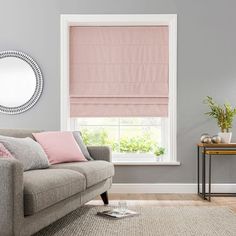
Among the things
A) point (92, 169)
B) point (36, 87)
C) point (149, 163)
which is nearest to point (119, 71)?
point (36, 87)

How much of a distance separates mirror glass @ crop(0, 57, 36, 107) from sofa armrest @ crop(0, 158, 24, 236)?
126 inches

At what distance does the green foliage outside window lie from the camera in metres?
6.14

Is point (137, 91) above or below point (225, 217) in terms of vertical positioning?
above

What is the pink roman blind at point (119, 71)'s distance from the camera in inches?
236

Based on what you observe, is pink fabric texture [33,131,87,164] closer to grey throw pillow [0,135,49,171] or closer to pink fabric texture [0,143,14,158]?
grey throw pillow [0,135,49,171]

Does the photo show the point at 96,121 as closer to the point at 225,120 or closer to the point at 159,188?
the point at 159,188

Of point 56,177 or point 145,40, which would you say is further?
point 145,40

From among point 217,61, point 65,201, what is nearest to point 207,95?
point 217,61

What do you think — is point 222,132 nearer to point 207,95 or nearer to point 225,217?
point 207,95

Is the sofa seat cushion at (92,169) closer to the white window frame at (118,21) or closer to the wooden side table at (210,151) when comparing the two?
the wooden side table at (210,151)

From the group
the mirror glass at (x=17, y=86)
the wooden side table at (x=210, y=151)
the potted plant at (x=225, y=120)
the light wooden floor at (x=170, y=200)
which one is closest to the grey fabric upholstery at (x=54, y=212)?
the light wooden floor at (x=170, y=200)

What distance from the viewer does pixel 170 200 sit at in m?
5.35

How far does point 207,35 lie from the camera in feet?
19.3

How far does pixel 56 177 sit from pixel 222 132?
9.21ft
